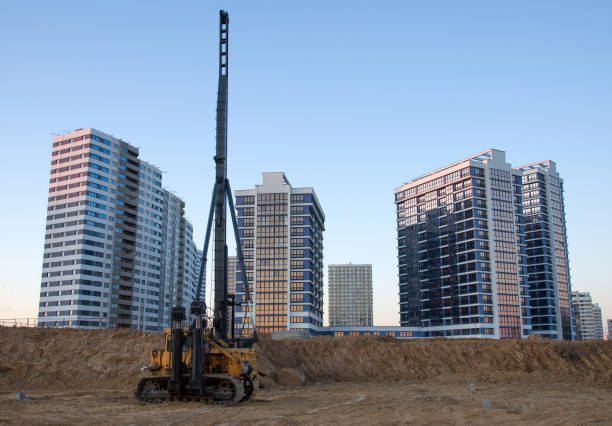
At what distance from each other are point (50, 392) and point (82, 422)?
62.2 ft

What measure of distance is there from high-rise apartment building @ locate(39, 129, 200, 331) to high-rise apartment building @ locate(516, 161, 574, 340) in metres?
120

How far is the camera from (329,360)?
60.8 m

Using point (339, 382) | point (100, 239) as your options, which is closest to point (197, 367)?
point (339, 382)

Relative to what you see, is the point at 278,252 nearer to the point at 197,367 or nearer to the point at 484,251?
the point at 484,251

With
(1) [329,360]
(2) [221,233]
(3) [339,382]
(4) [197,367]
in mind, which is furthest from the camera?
(1) [329,360]

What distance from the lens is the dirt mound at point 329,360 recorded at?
4772 centimetres

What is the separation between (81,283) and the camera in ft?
420

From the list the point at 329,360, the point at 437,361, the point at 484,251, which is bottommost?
the point at 437,361

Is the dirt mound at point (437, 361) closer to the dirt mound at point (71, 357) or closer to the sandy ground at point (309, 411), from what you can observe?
the dirt mound at point (71, 357)

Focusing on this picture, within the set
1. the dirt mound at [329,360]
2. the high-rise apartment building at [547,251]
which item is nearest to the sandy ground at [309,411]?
the dirt mound at [329,360]

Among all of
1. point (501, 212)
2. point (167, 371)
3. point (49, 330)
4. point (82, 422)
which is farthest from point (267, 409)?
point (501, 212)

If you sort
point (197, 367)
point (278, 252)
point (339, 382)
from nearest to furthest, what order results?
point (197, 367) → point (339, 382) → point (278, 252)

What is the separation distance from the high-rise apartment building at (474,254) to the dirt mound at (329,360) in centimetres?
7782

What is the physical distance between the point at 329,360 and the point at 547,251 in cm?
14453
